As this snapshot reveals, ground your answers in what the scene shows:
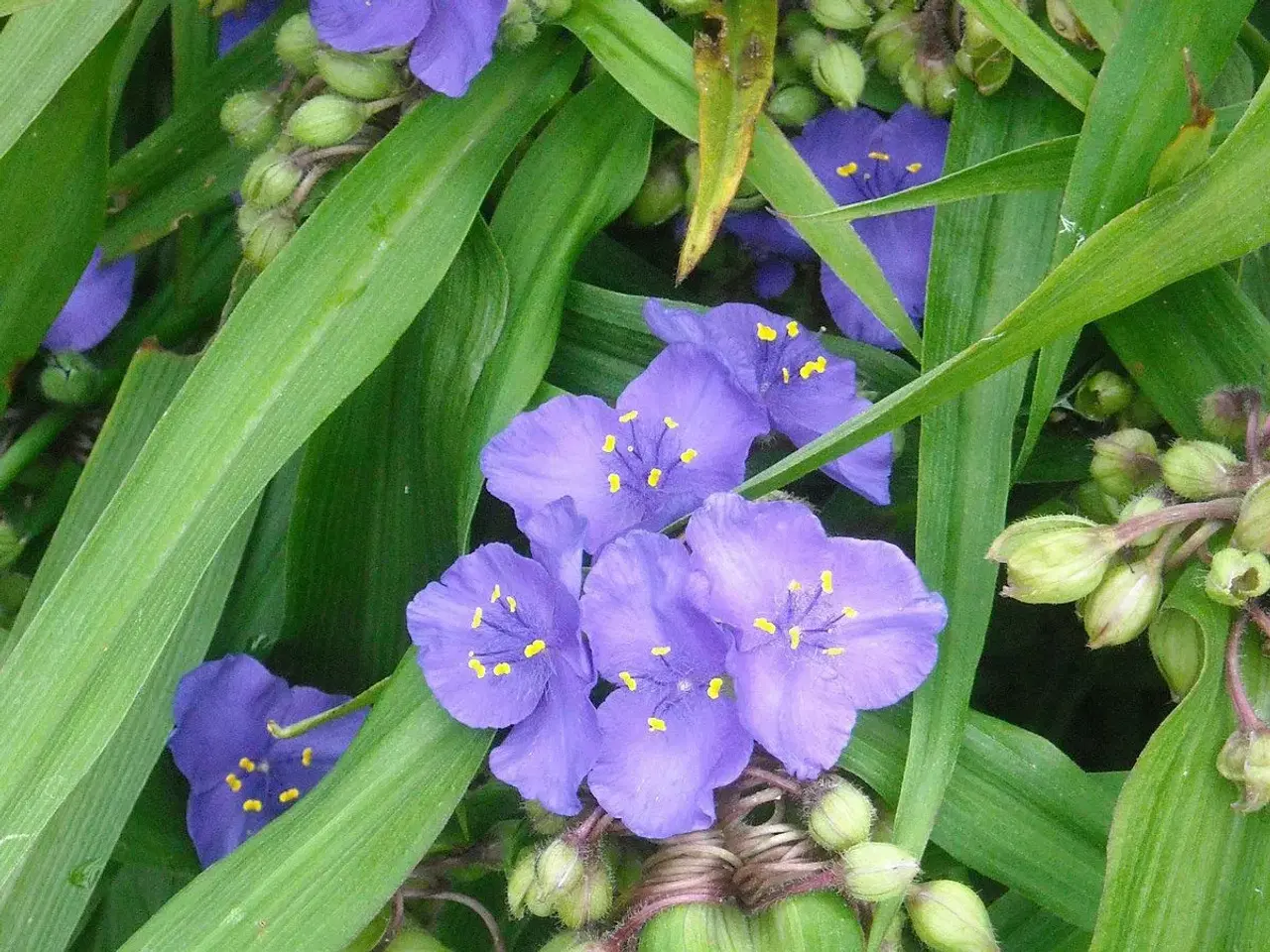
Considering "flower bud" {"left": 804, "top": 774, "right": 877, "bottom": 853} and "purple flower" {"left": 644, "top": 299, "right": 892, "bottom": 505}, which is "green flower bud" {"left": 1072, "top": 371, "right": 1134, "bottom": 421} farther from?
"flower bud" {"left": 804, "top": 774, "right": 877, "bottom": 853}

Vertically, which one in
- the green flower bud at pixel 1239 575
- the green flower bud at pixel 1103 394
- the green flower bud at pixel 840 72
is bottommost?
the green flower bud at pixel 1103 394

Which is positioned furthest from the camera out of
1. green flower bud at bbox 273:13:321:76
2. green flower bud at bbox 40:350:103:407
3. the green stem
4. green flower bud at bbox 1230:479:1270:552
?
green flower bud at bbox 40:350:103:407

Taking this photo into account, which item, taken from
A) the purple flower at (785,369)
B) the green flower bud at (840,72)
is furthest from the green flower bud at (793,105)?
the purple flower at (785,369)

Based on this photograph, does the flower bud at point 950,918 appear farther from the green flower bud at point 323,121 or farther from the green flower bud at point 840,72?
→ the green flower bud at point 323,121

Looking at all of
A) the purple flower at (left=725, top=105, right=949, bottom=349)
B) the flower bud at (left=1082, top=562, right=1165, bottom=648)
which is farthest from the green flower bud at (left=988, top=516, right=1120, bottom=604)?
the purple flower at (left=725, top=105, right=949, bottom=349)

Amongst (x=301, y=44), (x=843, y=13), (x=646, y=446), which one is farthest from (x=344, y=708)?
(x=843, y=13)
